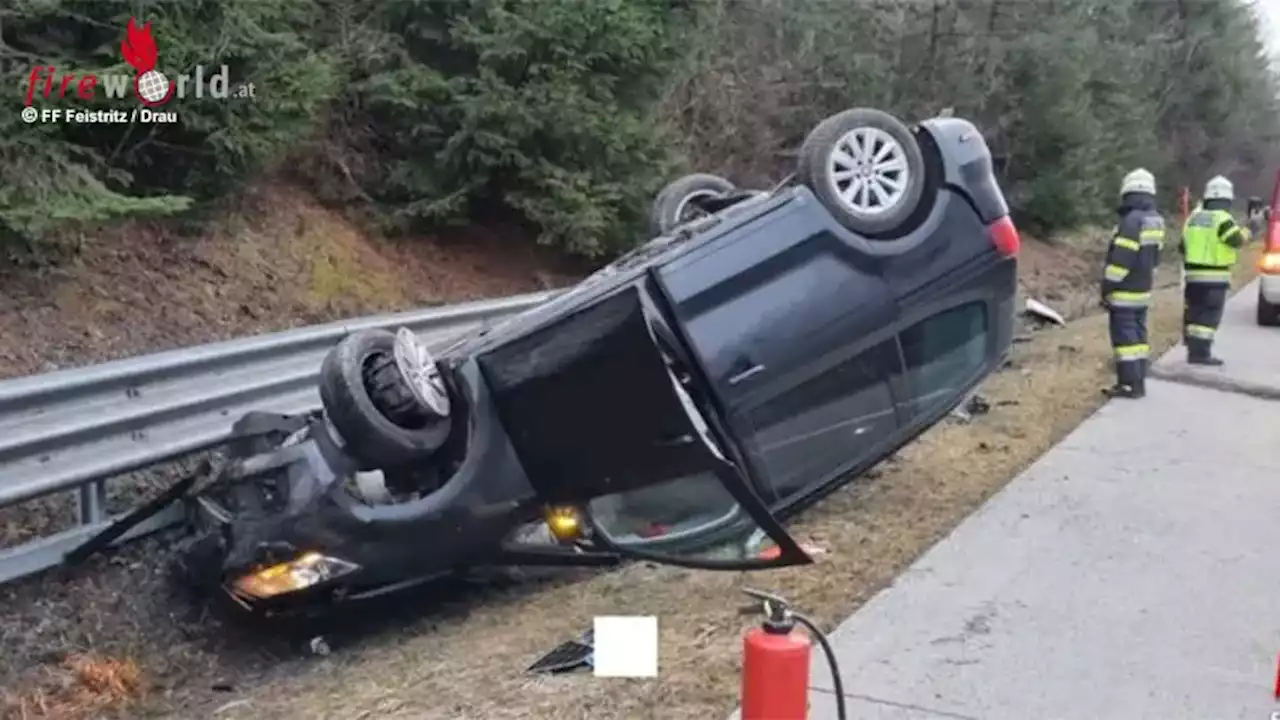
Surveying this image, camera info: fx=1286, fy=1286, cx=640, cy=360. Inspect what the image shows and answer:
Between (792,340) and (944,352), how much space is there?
3.32 feet

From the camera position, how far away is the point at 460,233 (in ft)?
34.0

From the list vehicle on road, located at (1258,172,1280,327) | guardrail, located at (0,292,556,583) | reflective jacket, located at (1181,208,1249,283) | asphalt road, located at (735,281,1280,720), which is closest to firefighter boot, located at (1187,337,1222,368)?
reflective jacket, located at (1181,208,1249,283)

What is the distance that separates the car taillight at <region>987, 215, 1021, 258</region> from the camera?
588 cm

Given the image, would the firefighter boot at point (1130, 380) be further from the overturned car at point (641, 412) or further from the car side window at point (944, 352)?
the overturned car at point (641, 412)

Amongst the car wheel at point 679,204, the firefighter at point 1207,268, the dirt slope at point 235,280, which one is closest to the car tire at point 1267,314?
the firefighter at point 1207,268

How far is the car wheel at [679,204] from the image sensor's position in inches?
275

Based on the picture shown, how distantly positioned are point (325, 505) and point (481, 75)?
536 cm

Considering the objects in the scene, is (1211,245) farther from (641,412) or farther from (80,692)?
(80,692)

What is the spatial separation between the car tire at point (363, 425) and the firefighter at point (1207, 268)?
7796 mm

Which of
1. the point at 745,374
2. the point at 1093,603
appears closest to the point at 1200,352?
the point at 1093,603

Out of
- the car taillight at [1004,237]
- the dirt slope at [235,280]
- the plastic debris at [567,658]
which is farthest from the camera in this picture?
the dirt slope at [235,280]

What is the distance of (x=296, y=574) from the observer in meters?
4.73

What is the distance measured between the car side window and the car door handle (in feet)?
2.82

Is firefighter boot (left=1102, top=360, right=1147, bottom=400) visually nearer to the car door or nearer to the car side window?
the car side window
